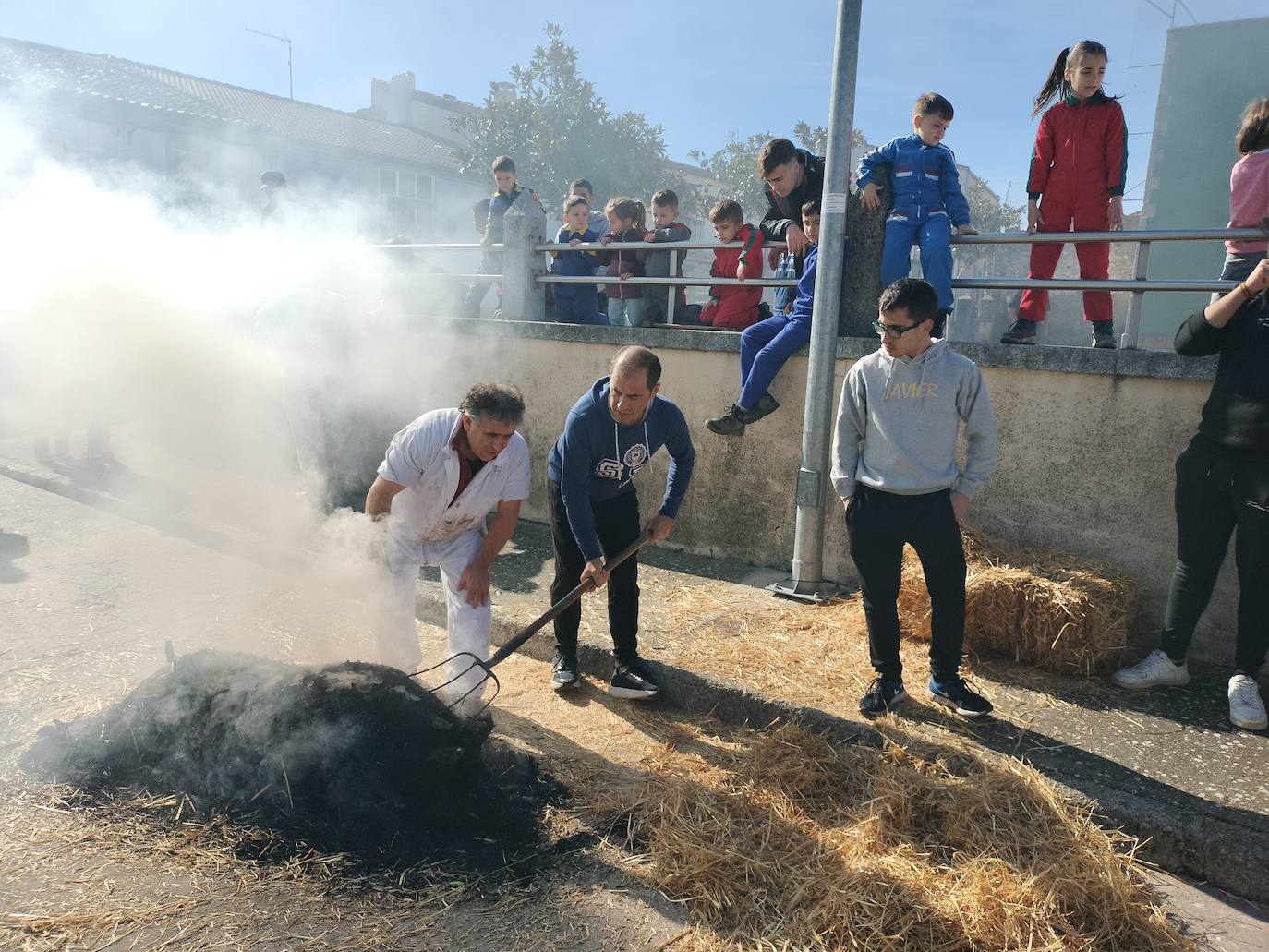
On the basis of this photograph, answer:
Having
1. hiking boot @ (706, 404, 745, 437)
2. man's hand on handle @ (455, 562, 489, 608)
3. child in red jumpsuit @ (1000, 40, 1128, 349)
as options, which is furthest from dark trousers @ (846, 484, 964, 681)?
child in red jumpsuit @ (1000, 40, 1128, 349)

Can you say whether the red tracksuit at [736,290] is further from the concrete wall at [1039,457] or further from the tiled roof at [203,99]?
the tiled roof at [203,99]

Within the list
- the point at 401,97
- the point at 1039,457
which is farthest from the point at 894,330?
the point at 401,97

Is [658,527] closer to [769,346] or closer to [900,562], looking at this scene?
[900,562]

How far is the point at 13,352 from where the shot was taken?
966 cm

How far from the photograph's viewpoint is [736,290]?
7.40 m

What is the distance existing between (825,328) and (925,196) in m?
1.14

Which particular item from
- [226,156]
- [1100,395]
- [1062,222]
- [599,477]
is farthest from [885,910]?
[226,156]

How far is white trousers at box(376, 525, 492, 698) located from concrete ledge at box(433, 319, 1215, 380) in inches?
117

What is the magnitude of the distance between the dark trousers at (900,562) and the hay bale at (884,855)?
1.68 ft

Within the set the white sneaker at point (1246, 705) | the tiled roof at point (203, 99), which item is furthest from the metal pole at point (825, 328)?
the tiled roof at point (203, 99)

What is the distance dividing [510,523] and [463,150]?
31.5 m

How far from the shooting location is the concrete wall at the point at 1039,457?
197 inches

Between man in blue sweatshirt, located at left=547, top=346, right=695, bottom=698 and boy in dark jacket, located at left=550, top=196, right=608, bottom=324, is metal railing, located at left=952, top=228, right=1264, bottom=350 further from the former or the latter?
boy in dark jacket, located at left=550, top=196, right=608, bottom=324

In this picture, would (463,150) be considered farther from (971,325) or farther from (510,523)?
(510,523)
